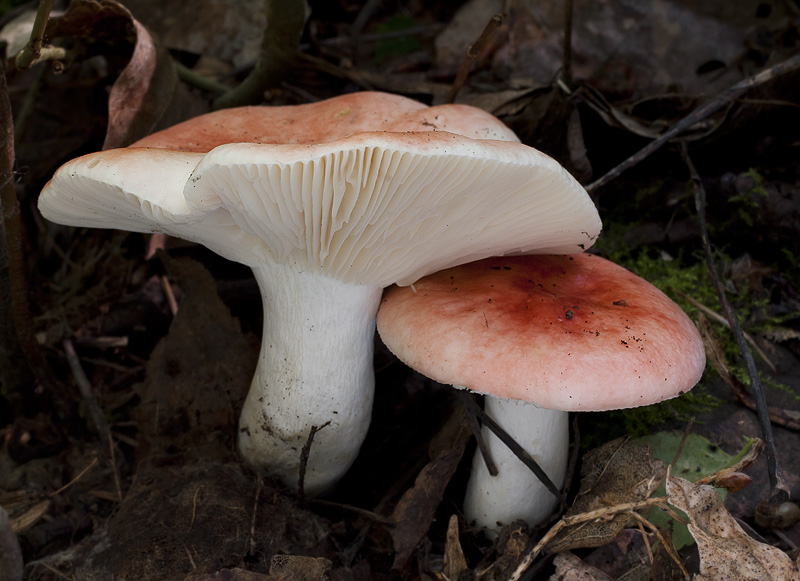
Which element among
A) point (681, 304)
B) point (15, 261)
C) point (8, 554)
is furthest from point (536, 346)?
point (15, 261)

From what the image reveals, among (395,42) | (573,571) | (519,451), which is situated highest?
(395,42)

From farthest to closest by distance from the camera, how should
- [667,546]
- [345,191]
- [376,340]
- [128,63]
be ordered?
1. [376,340]
2. [128,63]
3. [667,546]
4. [345,191]

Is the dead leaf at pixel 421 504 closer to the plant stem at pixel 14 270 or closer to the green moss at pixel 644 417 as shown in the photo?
the green moss at pixel 644 417

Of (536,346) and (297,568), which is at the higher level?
(536,346)

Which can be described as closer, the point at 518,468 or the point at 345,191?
the point at 345,191

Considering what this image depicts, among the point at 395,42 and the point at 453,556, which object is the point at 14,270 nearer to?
the point at 453,556

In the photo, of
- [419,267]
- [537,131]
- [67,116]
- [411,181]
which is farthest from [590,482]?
[67,116]

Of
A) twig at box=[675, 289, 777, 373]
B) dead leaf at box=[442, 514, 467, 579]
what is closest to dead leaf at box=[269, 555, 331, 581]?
dead leaf at box=[442, 514, 467, 579]

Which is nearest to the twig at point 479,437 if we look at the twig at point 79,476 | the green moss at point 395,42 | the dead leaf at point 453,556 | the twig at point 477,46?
the dead leaf at point 453,556
